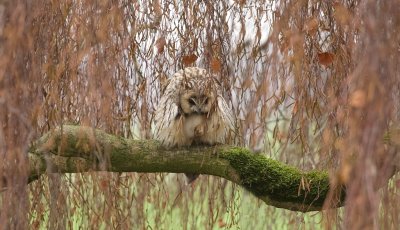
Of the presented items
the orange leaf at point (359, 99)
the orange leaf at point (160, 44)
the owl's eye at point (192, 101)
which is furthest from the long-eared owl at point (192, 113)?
the orange leaf at point (359, 99)

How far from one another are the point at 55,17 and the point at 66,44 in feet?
0.72

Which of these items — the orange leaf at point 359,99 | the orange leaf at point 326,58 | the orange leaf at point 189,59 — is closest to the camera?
the orange leaf at point 359,99

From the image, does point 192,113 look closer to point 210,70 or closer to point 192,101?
point 192,101

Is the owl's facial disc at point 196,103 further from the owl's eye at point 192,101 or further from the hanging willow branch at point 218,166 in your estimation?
the hanging willow branch at point 218,166

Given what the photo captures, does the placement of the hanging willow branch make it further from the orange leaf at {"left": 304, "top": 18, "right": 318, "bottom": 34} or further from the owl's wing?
the orange leaf at {"left": 304, "top": 18, "right": 318, "bottom": 34}

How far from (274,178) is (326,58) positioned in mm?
593

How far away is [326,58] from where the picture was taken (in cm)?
301

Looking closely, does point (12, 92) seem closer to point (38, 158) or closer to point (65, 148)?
point (65, 148)

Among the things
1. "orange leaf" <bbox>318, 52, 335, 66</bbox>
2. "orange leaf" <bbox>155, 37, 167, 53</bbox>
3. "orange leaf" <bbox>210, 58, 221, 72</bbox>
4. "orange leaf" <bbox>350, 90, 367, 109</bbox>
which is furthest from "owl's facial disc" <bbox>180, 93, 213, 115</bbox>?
"orange leaf" <bbox>350, 90, 367, 109</bbox>

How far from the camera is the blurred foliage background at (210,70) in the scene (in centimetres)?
174

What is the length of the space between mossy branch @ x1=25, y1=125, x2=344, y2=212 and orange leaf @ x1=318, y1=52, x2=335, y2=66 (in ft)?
1.59

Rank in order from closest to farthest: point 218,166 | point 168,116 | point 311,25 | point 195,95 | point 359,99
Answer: point 359,99 < point 311,25 < point 218,166 < point 195,95 < point 168,116

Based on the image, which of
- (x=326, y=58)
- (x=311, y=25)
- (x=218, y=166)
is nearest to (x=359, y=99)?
(x=311, y=25)

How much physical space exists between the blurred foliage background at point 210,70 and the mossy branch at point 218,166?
0.10 m
